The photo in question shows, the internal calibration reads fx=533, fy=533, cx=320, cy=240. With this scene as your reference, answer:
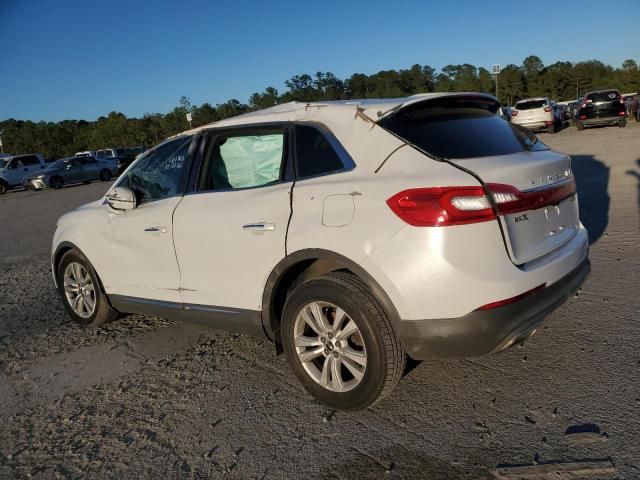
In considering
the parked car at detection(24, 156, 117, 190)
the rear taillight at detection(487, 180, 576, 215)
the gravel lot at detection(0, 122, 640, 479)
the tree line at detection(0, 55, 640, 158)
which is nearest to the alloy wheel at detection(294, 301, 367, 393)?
the gravel lot at detection(0, 122, 640, 479)

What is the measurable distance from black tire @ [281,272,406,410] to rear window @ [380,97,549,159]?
87 centimetres

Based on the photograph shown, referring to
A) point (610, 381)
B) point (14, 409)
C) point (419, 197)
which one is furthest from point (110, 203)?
point (610, 381)

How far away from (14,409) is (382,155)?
9.35 feet

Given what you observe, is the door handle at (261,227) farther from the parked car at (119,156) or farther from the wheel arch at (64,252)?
the parked car at (119,156)

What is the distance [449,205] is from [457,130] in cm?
71

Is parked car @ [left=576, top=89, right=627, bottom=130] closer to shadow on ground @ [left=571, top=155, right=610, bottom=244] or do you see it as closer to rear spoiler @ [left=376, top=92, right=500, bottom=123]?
shadow on ground @ [left=571, top=155, right=610, bottom=244]

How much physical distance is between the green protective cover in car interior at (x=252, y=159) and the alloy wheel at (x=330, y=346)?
0.91 m

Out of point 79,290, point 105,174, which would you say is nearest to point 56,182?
point 105,174

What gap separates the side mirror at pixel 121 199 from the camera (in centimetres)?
417

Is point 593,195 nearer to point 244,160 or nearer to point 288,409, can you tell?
point 244,160

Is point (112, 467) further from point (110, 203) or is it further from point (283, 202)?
point (110, 203)

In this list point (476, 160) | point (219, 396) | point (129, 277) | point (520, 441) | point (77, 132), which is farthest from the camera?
point (77, 132)

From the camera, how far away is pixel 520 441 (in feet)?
8.62

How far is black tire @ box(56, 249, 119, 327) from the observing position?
4633 millimetres
